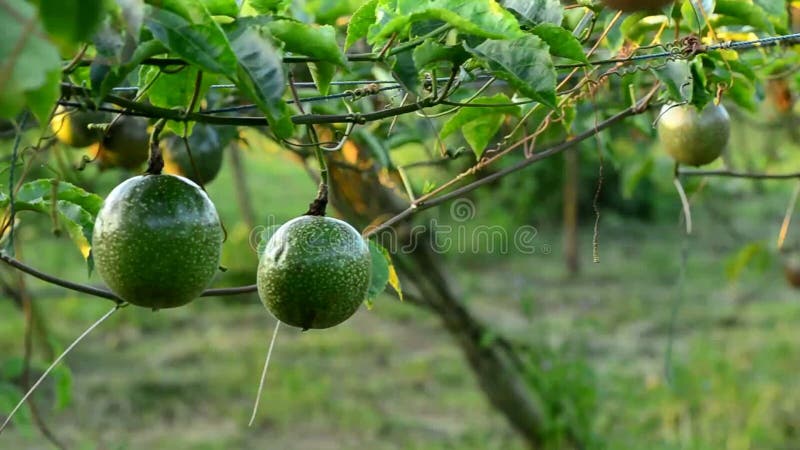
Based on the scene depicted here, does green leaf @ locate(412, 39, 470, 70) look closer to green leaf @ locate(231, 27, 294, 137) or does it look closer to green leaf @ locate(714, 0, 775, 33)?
green leaf @ locate(231, 27, 294, 137)

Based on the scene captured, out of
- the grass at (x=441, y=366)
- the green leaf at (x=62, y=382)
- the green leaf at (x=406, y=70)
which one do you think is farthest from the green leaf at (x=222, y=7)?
the grass at (x=441, y=366)

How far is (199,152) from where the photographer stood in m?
1.61

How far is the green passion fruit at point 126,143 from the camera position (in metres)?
1.55

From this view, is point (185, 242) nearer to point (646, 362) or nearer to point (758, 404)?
point (758, 404)

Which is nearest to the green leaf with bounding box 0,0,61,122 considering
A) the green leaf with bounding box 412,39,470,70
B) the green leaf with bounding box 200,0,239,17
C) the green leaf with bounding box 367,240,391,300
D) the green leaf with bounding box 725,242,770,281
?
the green leaf with bounding box 200,0,239,17

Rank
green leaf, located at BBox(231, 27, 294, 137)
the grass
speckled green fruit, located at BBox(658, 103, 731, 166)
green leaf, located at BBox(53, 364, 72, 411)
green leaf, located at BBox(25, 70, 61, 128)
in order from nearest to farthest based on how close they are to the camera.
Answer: green leaf, located at BBox(25, 70, 61, 128) < green leaf, located at BBox(231, 27, 294, 137) < speckled green fruit, located at BBox(658, 103, 731, 166) < green leaf, located at BBox(53, 364, 72, 411) < the grass

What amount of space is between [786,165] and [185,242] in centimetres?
289

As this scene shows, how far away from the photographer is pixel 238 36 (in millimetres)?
708

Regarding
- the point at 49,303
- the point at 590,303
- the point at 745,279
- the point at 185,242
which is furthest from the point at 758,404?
the point at 49,303

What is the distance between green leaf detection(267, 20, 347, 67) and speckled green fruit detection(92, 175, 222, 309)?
0.19 m

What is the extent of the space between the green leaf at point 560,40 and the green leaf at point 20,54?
0.48 meters

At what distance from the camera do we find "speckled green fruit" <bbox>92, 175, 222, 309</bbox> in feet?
2.86

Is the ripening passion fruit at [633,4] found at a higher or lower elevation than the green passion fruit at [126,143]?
higher

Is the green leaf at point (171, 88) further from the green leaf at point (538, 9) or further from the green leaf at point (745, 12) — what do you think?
the green leaf at point (745, 12)
